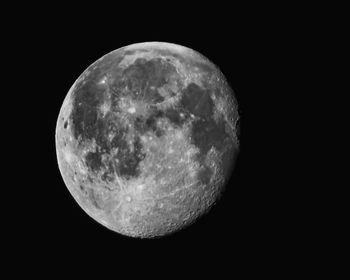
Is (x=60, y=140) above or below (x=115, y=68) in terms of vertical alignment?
below

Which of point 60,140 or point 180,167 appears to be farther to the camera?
point 60,140

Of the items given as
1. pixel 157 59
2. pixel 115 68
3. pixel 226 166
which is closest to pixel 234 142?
pixel 226 166

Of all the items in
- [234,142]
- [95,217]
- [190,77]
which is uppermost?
[190,77]

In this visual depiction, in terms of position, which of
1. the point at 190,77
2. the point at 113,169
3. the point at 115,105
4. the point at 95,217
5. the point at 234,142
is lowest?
the point at 95,217

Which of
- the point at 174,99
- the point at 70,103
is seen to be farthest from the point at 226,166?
the point at 70,103

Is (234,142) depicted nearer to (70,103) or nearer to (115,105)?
(115,105)

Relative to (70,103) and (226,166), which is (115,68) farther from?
(226,166)
